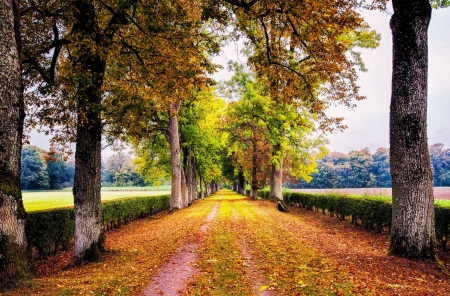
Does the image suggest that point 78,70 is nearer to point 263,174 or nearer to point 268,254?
point 268,254

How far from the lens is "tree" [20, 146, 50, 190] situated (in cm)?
6919

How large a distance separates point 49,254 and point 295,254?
8.78 m

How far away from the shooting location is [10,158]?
201 inches

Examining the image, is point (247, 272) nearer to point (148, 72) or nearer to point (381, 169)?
point (148, 72)

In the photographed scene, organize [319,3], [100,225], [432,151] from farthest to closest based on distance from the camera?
1. [432,151]
2. [100,225]
3. [319,3]

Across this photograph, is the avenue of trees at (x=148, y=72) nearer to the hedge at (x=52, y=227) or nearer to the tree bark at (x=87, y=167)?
the tree bark at (x=87, y=167)

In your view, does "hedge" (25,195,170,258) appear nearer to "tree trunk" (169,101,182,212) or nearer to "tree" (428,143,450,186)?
"tree trunk" (169,101,182,212)

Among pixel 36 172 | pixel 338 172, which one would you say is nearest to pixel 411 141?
pixel 36 172

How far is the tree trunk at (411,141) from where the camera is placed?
6.22 meters

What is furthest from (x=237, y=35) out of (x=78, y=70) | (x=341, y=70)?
(x=78, y=70)

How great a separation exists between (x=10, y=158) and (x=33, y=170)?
80940 mm

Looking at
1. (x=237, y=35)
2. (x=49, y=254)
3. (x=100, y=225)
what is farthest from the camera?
(x=49, y=254)

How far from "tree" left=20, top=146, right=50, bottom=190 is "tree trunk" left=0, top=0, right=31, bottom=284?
74624mm

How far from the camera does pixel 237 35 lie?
8.73 metres
